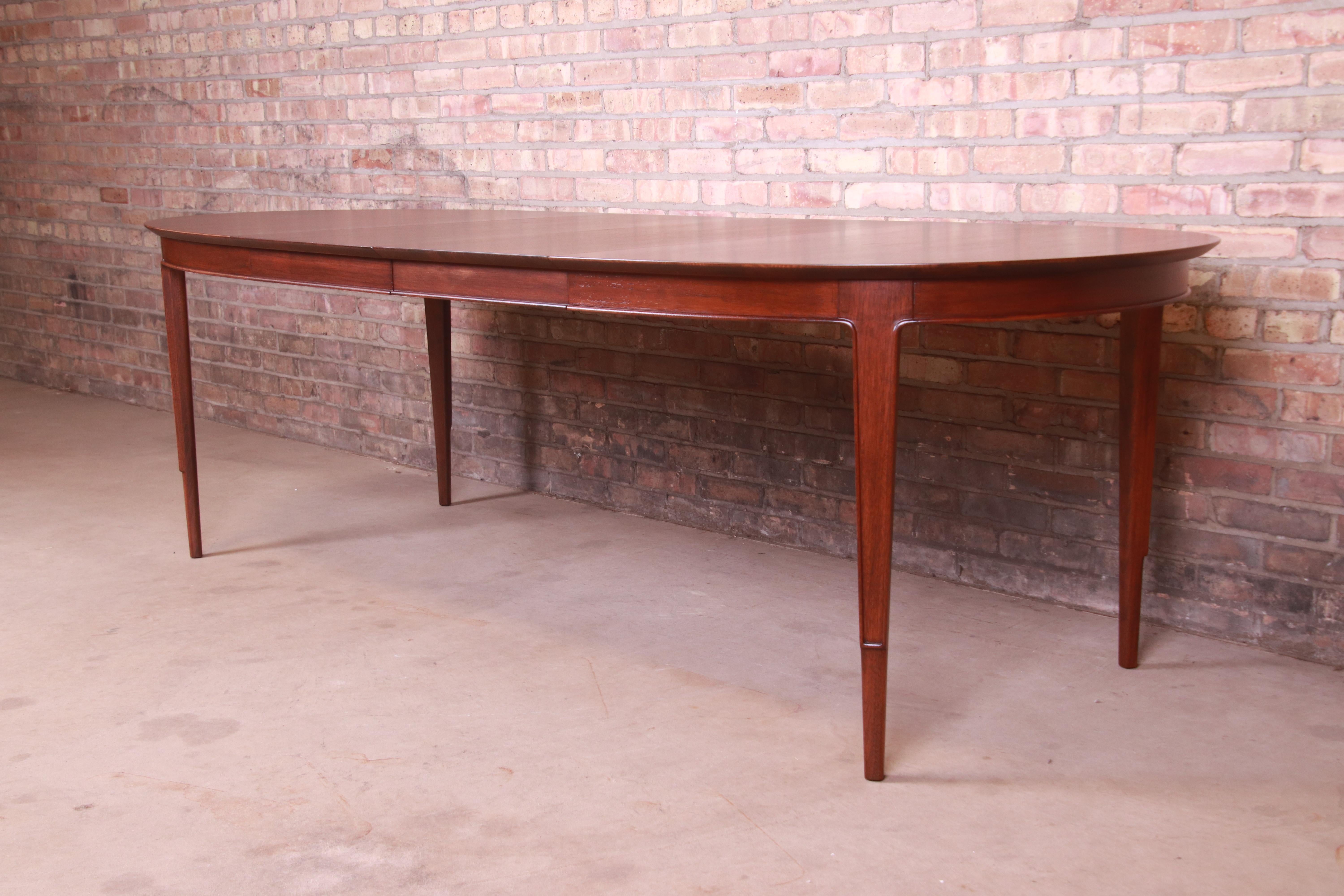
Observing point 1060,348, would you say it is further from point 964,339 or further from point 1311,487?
point 1311,487

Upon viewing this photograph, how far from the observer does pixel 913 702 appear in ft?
7.02

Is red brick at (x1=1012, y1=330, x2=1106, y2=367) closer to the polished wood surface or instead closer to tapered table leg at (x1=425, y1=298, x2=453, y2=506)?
the polished wood surface

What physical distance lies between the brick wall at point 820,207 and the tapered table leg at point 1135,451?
0.23 metres

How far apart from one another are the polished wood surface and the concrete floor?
0.61 ft

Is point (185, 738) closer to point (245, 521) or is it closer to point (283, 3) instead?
point (245, 521)

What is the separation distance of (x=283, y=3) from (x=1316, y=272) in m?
3.09

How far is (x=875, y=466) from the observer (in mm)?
1765

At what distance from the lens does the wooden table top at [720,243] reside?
1709 mm

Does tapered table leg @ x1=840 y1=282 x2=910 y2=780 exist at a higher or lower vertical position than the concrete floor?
higher

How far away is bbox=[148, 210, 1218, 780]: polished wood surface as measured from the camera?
1702 mm

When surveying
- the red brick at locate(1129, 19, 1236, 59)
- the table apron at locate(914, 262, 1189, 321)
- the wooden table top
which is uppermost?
the red brick at locate(1129, 19, 1236, 59)

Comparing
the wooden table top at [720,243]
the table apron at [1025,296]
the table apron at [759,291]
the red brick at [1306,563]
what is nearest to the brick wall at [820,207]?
the red brick at [1306,563]

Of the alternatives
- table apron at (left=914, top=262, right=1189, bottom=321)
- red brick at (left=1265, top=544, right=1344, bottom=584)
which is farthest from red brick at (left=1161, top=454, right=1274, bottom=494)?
table apron at (left=914, top=262, right=1189, bottom=321)

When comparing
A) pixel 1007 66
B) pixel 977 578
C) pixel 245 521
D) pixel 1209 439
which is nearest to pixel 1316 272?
pixel 1209 439
